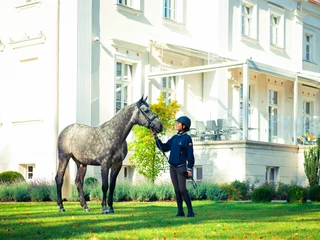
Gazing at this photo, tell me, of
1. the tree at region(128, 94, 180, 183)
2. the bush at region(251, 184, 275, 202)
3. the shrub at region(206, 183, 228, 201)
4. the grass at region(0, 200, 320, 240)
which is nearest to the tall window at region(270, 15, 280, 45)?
the tree at region(128, 94, 180, 183)

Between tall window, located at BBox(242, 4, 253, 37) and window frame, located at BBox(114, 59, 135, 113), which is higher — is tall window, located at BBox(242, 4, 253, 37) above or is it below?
above

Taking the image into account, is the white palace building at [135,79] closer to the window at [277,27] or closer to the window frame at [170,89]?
the window frame at [170,89]

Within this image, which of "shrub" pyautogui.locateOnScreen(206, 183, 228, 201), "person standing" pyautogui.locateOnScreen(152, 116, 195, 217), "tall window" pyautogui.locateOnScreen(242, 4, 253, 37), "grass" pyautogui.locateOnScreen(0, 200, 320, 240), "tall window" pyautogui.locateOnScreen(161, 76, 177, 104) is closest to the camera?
"grass" pyautogui.locateOnScreen(0, 200, 320, 240)

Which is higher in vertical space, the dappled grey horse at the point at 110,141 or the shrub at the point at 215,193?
the dappled grey horse at the point at 110,141

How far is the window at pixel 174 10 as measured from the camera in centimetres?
2738

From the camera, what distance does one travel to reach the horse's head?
12.5 metres

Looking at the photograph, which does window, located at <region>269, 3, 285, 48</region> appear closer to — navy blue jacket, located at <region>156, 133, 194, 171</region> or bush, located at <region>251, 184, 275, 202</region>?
bush, located at <region>251, 184, 275, 202</region>

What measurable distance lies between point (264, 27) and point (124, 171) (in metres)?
11.4

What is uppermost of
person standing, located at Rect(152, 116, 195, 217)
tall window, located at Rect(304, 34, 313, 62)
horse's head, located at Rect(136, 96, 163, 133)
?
tall window, located at Rect(304, 34, 313, 62)

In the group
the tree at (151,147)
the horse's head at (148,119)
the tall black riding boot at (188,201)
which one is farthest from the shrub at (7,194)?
the tall black riding boot at (188,201)

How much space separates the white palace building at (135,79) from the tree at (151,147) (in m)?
1.92

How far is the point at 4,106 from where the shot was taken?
24672mm

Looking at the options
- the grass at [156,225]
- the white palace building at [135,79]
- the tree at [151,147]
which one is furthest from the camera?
the white palace building at [135,79]

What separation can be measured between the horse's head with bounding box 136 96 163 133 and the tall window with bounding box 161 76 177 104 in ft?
45.5
